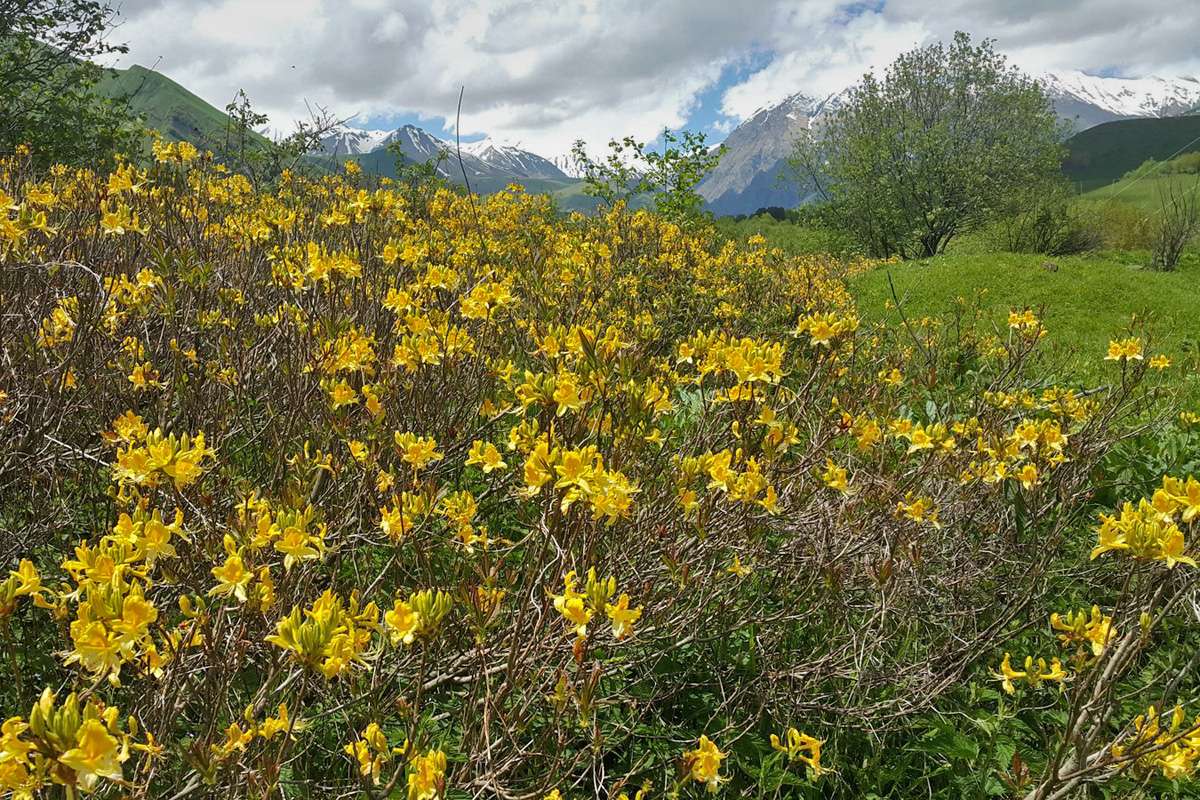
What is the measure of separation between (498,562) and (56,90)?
1207cm

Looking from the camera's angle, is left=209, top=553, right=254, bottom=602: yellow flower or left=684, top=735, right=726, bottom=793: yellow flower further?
left=684, top=735, right=726, bottom=793: yellow flower

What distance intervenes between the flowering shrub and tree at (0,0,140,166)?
20.6 feet

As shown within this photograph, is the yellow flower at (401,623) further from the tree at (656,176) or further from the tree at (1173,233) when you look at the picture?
the tree at (1173,233)

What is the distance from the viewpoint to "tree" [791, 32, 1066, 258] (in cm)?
2291

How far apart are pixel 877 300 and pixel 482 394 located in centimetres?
981

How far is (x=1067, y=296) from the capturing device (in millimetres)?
9859

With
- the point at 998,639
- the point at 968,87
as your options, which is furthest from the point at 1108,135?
the point at 998,639

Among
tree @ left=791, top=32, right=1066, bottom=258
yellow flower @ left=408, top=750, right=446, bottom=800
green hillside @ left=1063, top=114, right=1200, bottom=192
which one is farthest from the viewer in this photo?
green hillside @ left=1063, top=114, right=1200, bottom=192

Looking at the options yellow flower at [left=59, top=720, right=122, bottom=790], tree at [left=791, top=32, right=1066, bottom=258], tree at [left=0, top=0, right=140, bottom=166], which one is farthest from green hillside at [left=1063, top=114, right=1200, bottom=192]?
yellow flower at [left=59, top=720, right=122, bottom=790]

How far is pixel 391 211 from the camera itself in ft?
14.6

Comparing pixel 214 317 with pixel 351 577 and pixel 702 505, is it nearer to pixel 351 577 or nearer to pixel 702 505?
pixel 351 577

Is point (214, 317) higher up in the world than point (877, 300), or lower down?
higher up

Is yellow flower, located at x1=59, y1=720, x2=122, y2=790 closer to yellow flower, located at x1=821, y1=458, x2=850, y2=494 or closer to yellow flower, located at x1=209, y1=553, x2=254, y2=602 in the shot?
yellow flower, located at x1=209, y1=553, x2=254, y2=602

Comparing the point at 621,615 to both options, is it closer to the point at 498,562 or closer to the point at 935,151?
the point at 498,562
